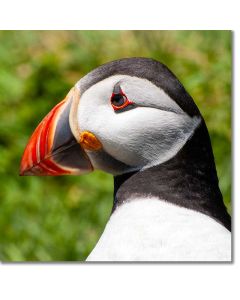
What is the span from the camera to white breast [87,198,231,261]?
3.45 meters

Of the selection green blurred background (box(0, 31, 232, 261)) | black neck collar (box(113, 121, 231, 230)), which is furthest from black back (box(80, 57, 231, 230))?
green blurred background (box(0, 31, 232, 261))

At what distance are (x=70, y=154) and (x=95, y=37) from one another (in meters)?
0.93

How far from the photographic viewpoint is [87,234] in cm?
511

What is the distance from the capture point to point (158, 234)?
3.46 m

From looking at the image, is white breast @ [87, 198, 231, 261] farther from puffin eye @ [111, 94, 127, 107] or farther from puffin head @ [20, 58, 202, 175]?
puffin eye @ [111, 94, 127, 107]

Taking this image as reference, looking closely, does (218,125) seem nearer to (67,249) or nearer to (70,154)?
(70,154)

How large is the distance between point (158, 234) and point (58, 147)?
489 mm

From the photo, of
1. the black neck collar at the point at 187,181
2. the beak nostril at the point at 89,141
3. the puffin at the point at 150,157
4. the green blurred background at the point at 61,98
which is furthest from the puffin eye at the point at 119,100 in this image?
the green blurred background at the point at 61,98

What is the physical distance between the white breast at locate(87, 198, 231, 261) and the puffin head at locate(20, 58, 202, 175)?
0.19 m

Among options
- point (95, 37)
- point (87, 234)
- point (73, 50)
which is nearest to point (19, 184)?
point (87, 234)

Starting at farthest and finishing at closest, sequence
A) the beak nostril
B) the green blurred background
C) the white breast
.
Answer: the green blurred background < the beak nostril < the white breast

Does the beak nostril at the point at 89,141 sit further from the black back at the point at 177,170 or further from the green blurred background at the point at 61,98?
the green blurred background at the point at 61,98

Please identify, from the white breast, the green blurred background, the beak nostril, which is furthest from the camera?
the green blurred background
